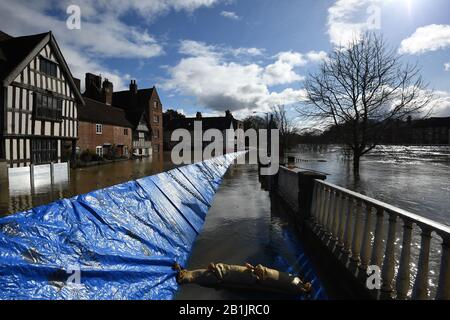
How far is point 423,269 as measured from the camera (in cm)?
300

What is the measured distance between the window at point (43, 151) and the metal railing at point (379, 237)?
18469 millimetres

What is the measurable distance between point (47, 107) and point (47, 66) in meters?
2.81

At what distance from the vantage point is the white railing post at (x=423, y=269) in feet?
9.47

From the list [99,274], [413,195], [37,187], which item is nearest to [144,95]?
[37,187]

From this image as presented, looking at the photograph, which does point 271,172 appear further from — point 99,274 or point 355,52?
point 99,274

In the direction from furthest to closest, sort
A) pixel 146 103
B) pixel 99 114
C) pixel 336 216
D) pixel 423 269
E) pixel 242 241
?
pixel 146 103
pixel 99 114
pixel 242 241
pixel 336 216
pixel 423 269

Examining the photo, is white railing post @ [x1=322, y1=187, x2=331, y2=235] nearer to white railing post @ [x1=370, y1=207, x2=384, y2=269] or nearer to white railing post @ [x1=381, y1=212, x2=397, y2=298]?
white railing post @ [x1=370, y1=207, x2=384, y2=269]

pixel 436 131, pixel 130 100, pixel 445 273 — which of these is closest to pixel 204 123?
pixel 130 100

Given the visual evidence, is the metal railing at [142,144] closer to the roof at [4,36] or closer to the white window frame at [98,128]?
the white window frame at [98,128]

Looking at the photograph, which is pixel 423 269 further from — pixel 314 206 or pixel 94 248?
pixel 94 248

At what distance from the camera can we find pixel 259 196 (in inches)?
492

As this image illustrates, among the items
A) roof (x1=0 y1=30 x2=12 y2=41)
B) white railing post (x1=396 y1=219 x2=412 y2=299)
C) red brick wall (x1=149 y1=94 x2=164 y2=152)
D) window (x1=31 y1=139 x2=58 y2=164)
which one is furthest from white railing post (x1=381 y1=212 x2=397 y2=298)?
red brick wall (x1=149 y1=94 x2=164 y2=152)

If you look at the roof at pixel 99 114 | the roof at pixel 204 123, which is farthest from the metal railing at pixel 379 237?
the roof at pixel 204 123

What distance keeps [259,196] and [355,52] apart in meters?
9.36
